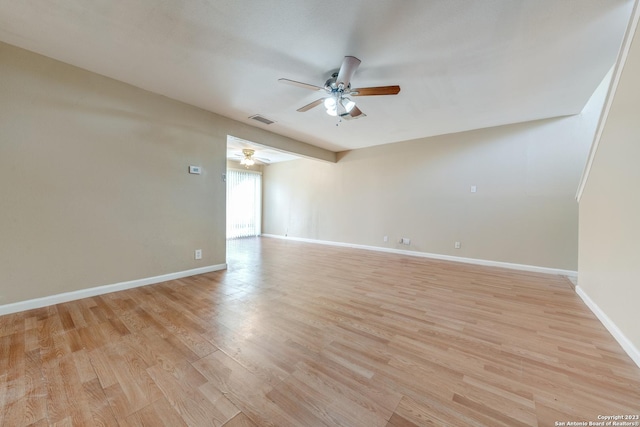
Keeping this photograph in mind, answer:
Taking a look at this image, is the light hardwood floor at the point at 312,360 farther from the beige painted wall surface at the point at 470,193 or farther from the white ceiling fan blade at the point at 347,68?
the white ceiling fan blade at the point at 347,68

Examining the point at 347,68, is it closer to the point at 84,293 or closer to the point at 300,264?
the point at 300,264

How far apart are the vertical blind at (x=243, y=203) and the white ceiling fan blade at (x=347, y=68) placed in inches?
224

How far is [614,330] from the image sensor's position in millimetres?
1908

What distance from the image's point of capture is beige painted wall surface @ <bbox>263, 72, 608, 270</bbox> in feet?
12.0

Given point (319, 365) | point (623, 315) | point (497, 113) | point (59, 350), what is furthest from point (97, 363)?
point (497, 113)

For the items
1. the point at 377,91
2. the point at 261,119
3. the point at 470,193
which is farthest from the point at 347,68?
the point at 470,193

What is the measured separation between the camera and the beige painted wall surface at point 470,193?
3656 mm

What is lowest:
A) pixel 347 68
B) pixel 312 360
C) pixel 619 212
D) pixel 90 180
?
pixel 312 360

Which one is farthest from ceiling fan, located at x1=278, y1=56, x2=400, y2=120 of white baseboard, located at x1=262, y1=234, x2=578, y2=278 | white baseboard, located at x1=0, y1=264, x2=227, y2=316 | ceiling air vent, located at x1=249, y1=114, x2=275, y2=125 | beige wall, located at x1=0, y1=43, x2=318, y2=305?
white baseboard, located at x1=262, y1=234, x2=578, y2=278

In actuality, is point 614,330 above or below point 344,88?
below

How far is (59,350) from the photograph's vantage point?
167 centimetres

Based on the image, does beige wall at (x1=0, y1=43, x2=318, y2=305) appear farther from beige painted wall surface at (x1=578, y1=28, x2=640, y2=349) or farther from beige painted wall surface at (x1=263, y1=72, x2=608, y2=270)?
beige painted wall surface at (x1=578, y1=28, x2=640, y2=349)

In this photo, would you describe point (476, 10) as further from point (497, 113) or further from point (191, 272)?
point (191, 272)

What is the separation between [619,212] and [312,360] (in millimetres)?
2792
